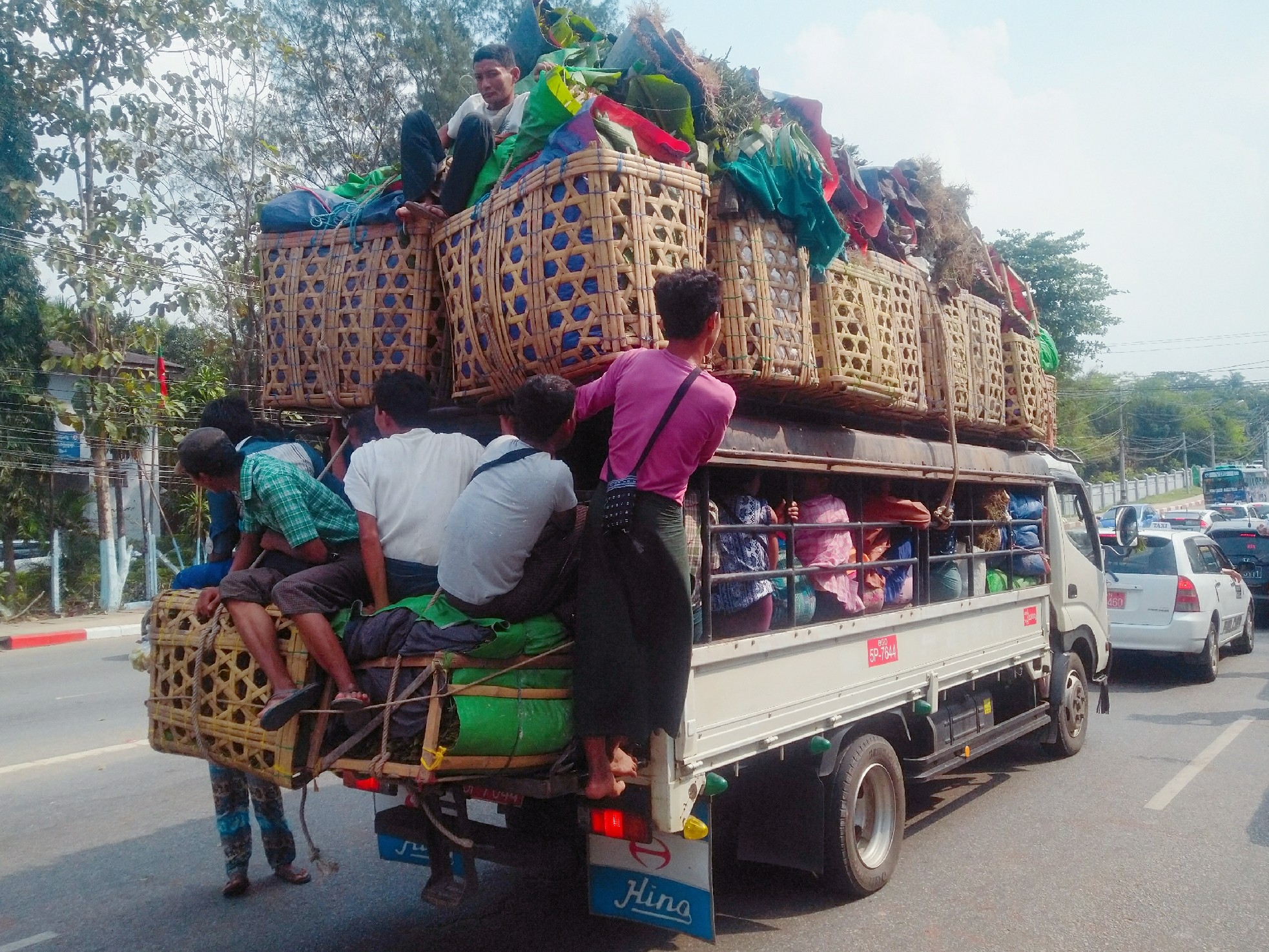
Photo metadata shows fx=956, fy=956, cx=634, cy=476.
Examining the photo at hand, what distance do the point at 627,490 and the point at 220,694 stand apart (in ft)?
4.84

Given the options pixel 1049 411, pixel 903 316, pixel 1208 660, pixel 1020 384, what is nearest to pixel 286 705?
pixel 903 316

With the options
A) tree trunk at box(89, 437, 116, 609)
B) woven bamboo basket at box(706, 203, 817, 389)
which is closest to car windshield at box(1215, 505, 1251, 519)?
tree trunk at box(89, 437, 116, 609)

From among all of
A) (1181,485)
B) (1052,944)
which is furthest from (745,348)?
(1181,485)

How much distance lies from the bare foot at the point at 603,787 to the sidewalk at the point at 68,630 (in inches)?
535

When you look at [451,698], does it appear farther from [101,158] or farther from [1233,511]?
[1233,511]

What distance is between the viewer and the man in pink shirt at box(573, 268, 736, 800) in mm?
2873

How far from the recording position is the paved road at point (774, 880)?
389 cm

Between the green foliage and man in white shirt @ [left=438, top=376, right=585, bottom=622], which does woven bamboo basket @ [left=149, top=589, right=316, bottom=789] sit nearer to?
man in white shirt @ [left=438, top=376, right=585, bottom=622]

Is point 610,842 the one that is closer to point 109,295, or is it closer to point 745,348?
point 745,348

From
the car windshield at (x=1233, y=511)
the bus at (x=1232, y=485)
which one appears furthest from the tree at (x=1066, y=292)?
the bus at (x=1232, y=485)

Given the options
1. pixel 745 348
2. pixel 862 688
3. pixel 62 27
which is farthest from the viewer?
pixel 62 27

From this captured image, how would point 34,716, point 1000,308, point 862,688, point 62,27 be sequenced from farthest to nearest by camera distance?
1. point 62,27
2. point 34,716
3. point 1000,308
4. point 862,688

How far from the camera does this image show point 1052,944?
3.79 m

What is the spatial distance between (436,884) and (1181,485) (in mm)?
69177
